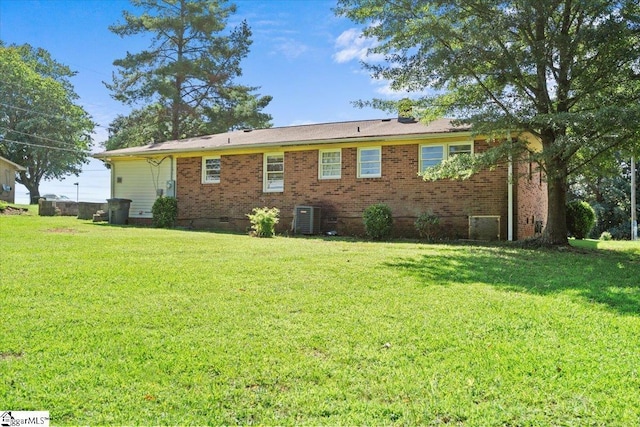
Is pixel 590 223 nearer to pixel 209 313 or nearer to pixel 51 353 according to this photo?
pixel 209 313

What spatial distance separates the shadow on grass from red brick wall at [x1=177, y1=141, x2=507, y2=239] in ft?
12.9

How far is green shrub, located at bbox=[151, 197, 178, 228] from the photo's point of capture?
651 inches

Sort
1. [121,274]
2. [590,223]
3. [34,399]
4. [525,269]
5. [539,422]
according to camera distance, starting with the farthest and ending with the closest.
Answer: [590,223], [525,269], [121,274], [34,399], [539,422]

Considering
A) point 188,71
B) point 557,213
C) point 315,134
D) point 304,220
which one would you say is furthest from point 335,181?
point 188,71

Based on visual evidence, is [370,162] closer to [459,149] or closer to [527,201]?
[459,149]

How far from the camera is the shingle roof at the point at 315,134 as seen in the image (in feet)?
46.0

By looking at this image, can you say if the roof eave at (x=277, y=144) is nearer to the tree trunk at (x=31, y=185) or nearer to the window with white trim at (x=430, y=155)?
the window with white trim at (x=430, y=155)

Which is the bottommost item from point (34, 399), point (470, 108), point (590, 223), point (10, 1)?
point (34, 399)

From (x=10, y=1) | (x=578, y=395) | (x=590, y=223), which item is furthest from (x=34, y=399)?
(x=590, y=223)

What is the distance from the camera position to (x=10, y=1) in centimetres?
1426

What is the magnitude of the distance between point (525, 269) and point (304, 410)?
554 centimetres

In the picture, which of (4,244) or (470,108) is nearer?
(4,244)

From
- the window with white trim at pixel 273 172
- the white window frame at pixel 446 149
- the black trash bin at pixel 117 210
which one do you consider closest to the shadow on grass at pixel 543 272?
the white window frame at pixel 446 149

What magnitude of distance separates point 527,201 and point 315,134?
24.3 feet
